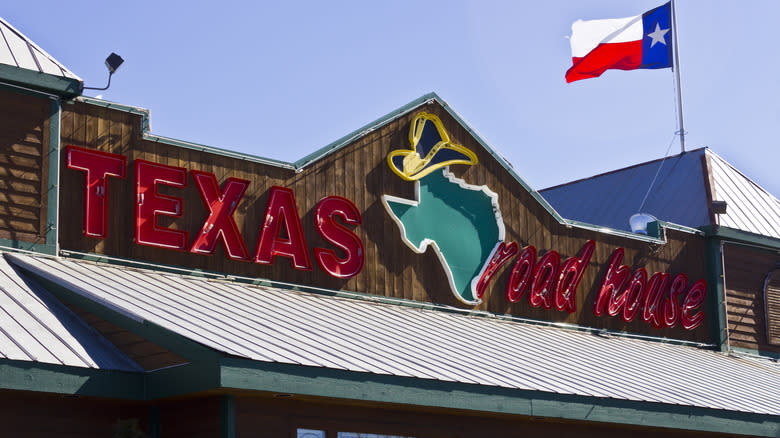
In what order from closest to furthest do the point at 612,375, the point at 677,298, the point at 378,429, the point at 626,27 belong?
1. the point at 378,429
2. the point at 612,375
3. the point at 677,298
4. the point at 626,27

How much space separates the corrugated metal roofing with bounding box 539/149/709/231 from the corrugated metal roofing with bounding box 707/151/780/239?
48 centimetres

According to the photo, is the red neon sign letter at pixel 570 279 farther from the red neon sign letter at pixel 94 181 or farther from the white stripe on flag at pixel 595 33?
the red neon sign letter at pixel 94 181

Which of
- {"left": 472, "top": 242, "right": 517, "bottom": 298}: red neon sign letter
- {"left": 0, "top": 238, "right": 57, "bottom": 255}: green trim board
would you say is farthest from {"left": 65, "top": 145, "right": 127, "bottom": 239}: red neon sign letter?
{"left": 472, "top": 242, "right": 517, "bottom": 298}: red neon sign letter

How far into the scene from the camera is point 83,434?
42.0 ft

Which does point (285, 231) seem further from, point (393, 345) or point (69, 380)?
point (69, 380)

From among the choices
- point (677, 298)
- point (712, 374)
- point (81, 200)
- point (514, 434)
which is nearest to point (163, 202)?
point (81, 200)

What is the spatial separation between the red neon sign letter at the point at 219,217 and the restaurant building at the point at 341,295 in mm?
39

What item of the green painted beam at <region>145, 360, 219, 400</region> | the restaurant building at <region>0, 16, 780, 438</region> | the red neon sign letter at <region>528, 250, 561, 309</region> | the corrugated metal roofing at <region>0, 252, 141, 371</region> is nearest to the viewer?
the green painted beam at <region>145, 360, 219, 400</region>

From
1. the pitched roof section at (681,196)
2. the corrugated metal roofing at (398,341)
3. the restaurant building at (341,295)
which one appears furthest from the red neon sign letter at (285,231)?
the pitched roof section at (681,196)

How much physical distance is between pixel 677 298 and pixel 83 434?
15574 millimetres

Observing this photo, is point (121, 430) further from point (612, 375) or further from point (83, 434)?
point (612, 375)

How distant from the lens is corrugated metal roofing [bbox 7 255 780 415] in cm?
1355

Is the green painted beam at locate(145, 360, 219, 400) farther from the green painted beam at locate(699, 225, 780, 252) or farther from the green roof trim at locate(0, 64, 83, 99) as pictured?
the green painted beam at locate(699, 225, 780, 252)

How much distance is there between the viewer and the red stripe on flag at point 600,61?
87.9 feet
